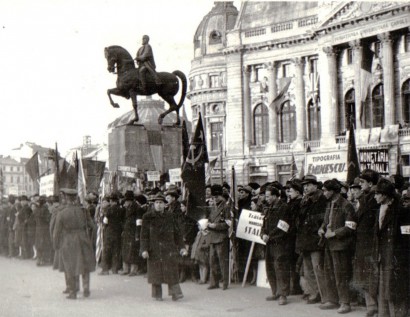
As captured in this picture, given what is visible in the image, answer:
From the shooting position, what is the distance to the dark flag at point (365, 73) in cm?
4225

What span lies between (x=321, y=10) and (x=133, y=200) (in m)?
32.3

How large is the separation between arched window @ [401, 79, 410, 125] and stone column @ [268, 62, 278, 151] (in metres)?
11.8

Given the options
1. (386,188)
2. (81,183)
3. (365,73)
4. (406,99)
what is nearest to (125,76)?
(81,183)

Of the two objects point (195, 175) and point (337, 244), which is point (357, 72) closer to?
point (195, 175)

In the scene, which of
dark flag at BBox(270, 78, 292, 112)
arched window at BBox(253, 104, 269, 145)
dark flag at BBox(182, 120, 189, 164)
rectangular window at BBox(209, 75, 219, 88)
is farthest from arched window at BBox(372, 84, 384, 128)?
dark flag at BBox(182, 120, 189, 164)

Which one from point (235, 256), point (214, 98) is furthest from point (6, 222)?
point (214, 98)

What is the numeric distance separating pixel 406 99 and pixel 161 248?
32.5 metres

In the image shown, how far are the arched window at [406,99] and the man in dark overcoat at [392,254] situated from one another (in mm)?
33075

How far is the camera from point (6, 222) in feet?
72.9

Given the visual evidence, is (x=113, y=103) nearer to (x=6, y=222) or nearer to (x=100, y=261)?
(x=100, y=261)

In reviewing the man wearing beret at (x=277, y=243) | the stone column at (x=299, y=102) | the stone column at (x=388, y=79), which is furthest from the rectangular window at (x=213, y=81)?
the man wearing beret at (x=277, y=243)

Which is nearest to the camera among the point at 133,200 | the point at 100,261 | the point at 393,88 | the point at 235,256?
the point at 235,256

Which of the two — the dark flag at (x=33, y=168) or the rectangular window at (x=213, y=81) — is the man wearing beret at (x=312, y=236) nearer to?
the dark flag at (x=33, y=168)

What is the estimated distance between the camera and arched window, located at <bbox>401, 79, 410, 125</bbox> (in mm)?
41125
